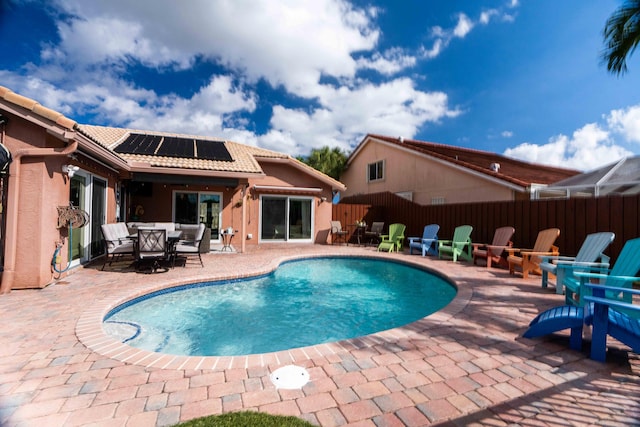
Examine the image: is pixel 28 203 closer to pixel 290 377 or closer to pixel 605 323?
pixel 290 377

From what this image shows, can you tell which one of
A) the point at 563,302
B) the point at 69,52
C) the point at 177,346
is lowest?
the point at 177,346

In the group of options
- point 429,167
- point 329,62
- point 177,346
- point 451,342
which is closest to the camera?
point 451,342

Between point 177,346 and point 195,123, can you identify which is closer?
point 177,346

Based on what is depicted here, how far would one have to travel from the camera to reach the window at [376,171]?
19766 millimetres

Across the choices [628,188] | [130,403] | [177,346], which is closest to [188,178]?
[177,346]

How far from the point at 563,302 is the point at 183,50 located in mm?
14156

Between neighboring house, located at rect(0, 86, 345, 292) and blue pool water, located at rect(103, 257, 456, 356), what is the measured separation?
2581 millimetres

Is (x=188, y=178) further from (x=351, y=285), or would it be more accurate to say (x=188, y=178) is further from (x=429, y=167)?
(x=429, y=167)

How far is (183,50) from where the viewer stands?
11164 mm

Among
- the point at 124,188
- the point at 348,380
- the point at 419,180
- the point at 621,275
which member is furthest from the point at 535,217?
the point at 124,188

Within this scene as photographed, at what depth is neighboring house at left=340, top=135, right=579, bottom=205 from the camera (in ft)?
41.3

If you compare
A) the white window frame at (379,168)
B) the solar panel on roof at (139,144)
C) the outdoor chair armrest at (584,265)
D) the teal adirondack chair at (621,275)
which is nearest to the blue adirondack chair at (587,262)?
the outdoor chair armrest at (584,265)

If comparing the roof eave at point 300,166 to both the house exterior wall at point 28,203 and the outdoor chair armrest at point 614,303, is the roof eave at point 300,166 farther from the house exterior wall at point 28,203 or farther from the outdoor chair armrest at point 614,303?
the outdoor chair armrest at point 614,303

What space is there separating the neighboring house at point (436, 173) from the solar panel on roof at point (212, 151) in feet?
34.5
